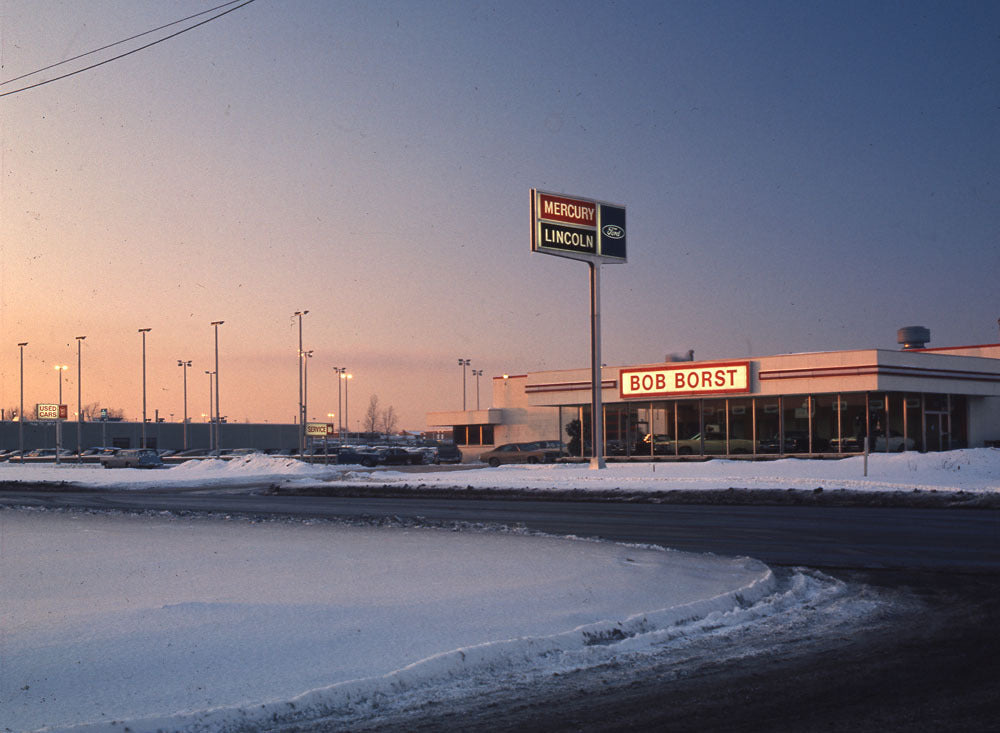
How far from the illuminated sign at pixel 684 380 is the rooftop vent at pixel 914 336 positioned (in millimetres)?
15539

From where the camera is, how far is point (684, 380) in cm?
4656

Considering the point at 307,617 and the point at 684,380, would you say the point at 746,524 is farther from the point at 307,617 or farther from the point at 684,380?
the point at 684,380

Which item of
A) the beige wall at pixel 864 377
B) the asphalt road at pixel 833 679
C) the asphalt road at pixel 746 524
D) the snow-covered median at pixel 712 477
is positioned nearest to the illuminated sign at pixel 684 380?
the beige wall at pixel 864 377

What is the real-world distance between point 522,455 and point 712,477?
2400cm

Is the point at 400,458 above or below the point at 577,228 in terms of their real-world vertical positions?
below

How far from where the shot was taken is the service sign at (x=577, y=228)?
113 feet

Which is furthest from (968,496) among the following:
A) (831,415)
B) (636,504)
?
(831,415)

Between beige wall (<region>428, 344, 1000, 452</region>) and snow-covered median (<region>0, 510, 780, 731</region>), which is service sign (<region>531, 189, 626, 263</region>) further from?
snow-covered median (<region>0, 510, 780, 731</region>)

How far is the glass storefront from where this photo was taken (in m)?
43.4

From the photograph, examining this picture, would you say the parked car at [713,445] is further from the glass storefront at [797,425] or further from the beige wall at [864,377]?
the beige wall at [864,377]

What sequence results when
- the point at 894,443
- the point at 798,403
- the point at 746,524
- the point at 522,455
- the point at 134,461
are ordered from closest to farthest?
the point at 746,524, the point at 894,443, the point at 798,403, the point at 522,455, the point at 134,461

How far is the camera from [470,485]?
30.2m

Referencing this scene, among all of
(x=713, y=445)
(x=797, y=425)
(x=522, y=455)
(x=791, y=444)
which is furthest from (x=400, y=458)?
(x=797, y=425)

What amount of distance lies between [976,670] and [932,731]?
1635mm
